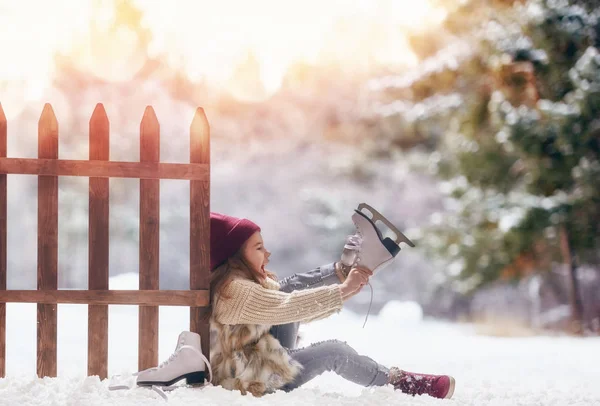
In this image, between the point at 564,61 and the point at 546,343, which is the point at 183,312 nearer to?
the point at 546,343

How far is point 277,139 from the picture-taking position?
1234 centimetres

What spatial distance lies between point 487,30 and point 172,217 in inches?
206

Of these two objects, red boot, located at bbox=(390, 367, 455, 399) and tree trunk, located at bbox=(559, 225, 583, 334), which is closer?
red boot, located at bbox=(390, 367, 455, 399)

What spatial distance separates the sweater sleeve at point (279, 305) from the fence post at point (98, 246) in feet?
2.08

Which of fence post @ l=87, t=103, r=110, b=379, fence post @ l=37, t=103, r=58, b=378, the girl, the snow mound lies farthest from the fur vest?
the snow mound

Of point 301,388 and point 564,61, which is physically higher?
point 564,61

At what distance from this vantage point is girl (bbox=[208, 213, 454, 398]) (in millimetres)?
2684

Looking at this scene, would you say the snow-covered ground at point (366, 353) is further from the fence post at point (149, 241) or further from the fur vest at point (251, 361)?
the fence post at point (149, 241)

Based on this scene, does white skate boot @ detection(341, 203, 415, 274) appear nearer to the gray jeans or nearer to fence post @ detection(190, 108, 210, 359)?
the gray jeans

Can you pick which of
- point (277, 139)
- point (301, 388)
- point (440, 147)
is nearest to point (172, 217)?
point (277, 139)

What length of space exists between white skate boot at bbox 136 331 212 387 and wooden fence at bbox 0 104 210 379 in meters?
0.11

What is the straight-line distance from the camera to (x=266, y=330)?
9.11 feet

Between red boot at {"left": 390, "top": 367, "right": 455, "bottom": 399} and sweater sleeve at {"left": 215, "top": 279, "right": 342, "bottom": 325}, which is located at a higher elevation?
sweater sleeve at {"left": 215, "top": 279, "right": 342, "bottom": 325}

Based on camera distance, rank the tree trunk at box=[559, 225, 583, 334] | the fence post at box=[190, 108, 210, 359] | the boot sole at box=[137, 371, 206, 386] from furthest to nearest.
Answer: the tree trunk at box=[559, 225, 583, 334]
the fence post at box=[190, 108, 210, 359]
the boot sole at box=[137, 371, 206, 386]
